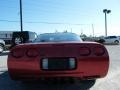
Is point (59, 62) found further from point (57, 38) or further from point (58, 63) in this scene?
point (57, 38)

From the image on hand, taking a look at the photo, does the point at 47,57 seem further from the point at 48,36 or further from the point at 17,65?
the point at 48,36

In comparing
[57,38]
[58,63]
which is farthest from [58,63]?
[57,38]

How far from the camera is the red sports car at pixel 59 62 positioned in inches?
226

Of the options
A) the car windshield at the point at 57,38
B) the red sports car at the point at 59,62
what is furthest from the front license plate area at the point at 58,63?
the car windshield at the point at 57,38

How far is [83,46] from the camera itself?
585 centimetres

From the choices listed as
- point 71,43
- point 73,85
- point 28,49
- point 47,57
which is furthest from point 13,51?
point 73,85

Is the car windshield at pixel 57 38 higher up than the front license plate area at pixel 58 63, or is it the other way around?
the car windshield at pixel 57 38

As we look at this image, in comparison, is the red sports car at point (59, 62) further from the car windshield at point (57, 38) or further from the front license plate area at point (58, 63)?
the car windshield at point (57, 38)

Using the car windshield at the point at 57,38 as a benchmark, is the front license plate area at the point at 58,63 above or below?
below

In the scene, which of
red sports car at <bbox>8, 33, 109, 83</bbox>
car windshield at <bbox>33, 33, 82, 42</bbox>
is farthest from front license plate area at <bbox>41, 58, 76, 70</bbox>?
car windshield at <bbox>33, 33, 82, 42</bbox>

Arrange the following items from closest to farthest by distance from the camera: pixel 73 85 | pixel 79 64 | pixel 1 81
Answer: pixel 79 64
pixel 73 85
pixel 1 81

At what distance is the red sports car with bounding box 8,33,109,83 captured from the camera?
5734mm

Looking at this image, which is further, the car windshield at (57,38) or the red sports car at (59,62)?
the car windshield at (57,38)

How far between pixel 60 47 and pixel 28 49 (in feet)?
2.02
